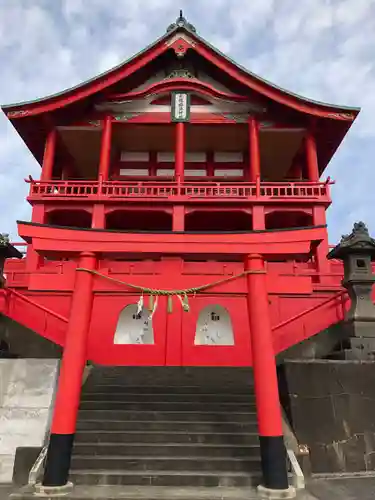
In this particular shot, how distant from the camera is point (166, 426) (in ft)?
26.0

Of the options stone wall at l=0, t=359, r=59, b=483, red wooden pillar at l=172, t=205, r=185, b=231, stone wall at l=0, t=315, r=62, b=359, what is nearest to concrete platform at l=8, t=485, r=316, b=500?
stone wall at l=0, t=359, r=59, b=483

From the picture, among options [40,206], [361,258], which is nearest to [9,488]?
[361,258]

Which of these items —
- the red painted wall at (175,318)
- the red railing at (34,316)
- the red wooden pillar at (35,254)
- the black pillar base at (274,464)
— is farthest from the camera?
the red wooden pillar at (35,254)

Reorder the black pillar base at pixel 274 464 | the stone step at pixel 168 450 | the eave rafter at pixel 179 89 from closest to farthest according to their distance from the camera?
the black pillar base at pixel 274 464 → the stone step at pixel 168 450 → the eave rafter at pixel 179 89

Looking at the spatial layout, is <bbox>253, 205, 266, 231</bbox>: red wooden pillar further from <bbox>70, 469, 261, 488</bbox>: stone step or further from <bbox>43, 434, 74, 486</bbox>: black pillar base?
<bbox>43, 434, 74, 486</bbox>: black pillar base

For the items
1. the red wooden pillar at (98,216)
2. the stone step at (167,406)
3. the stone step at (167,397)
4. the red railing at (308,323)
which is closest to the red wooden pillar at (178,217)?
the red wooden pillar at (98,216)

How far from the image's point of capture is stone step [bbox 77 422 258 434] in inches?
309

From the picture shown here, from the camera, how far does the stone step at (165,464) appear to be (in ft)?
22.8

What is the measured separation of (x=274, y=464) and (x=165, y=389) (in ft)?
11.7

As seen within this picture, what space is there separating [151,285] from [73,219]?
977cm

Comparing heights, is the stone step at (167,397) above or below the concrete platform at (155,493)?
above

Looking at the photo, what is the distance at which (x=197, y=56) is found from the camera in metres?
17.3

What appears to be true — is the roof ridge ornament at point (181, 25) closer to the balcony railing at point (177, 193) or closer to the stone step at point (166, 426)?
Answer: the balcony railing at point (177, 193)

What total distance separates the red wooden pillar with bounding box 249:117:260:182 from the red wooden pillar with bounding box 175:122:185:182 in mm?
2727
